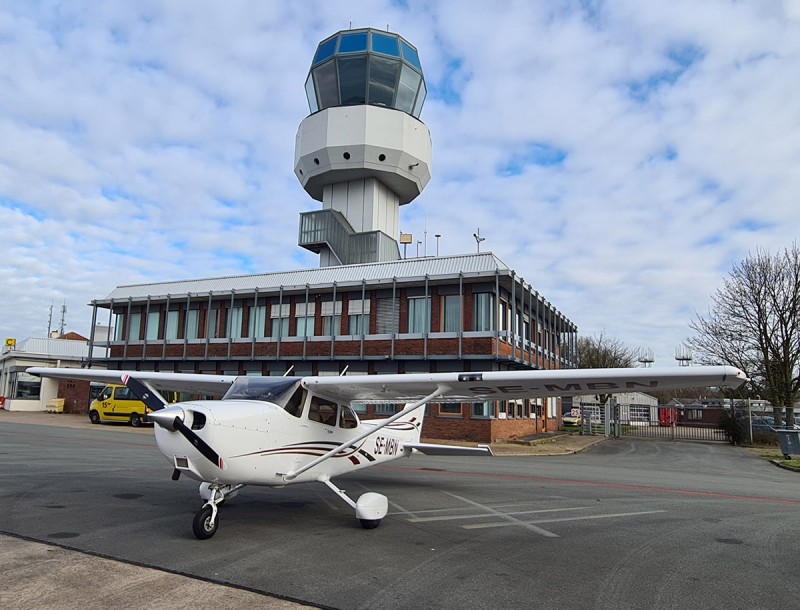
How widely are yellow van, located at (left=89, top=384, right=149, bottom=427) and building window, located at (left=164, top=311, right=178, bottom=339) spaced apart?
13.2ft

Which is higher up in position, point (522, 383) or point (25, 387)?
point (522, 383)

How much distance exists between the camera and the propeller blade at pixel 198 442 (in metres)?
6.42

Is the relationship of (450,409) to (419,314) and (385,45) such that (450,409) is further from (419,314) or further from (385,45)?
(385,45)

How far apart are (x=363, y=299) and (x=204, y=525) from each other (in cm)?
2027

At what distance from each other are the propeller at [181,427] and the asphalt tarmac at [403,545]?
101 centimetres

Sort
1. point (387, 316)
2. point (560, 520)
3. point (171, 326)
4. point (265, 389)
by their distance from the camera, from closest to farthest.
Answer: point (265, 389)
point (560, 520)
point (387, 316)
point (171, 326)

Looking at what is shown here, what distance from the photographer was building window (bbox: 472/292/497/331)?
967 inches

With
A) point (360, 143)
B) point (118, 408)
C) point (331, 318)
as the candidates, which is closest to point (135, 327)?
point (118, 408)

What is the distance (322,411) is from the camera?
884 centimetres

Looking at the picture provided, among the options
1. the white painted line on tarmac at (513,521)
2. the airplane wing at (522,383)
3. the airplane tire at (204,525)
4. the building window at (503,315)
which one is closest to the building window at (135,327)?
the building window at (503,315)

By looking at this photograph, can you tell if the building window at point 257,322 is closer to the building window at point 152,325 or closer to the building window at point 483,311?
the building window at point 152,325

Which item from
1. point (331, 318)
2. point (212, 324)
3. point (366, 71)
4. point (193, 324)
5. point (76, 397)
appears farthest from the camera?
point (76, 397)

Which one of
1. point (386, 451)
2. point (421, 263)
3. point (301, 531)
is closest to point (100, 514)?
point (301, 531)

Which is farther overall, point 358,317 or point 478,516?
point 358,317
